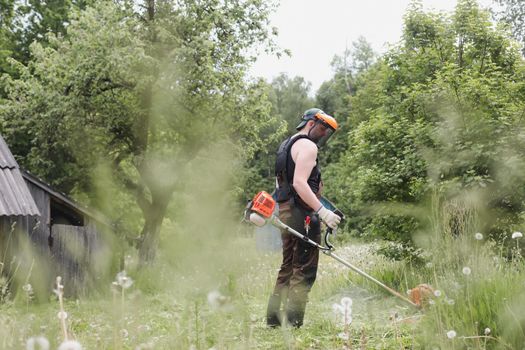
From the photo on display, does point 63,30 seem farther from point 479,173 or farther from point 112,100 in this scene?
point 479,173

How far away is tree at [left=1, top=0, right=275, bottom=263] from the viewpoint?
19.8 m

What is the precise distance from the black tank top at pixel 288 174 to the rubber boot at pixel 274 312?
96 cm

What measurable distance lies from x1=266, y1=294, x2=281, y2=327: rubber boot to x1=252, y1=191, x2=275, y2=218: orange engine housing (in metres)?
0.94

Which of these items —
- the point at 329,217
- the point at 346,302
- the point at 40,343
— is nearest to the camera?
the point at 40,343

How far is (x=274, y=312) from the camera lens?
5.93 meters

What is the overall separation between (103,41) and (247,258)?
18427mm

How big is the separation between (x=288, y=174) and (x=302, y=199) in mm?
291

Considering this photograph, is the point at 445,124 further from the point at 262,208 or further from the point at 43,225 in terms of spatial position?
the point at 43,225

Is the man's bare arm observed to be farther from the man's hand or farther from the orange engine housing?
the orange engine housing

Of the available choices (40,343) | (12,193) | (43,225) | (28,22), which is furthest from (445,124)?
(28,22)

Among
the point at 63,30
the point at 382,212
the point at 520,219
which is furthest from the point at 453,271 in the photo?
the point at 63,30

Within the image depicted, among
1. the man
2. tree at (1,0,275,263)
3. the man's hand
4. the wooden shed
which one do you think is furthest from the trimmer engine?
tree at (1,0,275,263)

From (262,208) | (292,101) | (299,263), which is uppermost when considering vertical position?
(292,101)

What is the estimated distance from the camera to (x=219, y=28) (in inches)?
837
